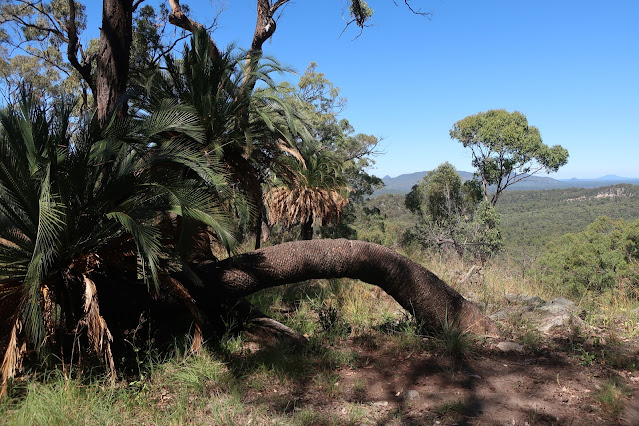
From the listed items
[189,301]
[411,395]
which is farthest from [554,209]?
[189,301]

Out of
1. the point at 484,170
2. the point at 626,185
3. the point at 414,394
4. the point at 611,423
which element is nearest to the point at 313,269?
the point at 414,394

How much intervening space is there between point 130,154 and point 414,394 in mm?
3520

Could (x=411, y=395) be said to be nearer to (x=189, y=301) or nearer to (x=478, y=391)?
(x=478, y=391)

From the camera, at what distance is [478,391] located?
3807mm

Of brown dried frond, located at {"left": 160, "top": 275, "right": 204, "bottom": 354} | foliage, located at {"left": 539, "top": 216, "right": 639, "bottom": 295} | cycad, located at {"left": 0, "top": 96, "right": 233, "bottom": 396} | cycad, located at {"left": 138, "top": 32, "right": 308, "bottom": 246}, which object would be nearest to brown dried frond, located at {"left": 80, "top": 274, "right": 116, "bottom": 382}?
cycad, located at {"left": 0, "top": 96, "right": 233, "bottom": 396}

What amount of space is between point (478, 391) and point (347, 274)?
1861 millimetres

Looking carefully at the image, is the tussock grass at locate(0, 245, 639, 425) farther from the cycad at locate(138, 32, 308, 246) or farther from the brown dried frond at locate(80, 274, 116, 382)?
the cycad at locate(138, 32, 308, 246)

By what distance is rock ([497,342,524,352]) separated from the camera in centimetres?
473

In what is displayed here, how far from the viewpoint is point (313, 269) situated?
4.96 metres

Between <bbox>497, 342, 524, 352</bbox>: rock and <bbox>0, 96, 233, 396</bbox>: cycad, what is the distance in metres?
3.12

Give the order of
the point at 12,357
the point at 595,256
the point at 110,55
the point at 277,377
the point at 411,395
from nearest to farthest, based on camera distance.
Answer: the point at 12,357 < the point at 411,395 < the point at 277,377 < the point at 110,55 < the point at 595,256

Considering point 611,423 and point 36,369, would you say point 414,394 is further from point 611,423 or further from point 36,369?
point 36,369

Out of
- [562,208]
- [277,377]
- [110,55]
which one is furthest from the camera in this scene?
[562,208]

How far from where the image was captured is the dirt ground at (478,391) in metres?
3.35
